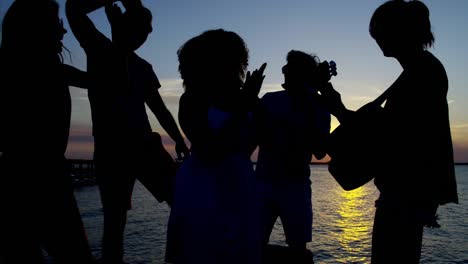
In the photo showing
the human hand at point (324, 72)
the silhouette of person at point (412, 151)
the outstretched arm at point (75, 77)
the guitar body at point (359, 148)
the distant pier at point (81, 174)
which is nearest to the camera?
the silhouette of person at point (412, 151)

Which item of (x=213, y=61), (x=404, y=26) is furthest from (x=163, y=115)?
Answer: (x=404, y=26)

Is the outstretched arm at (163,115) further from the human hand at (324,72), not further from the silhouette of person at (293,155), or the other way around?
the human hand at (324,72)

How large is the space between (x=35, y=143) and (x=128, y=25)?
136 cm

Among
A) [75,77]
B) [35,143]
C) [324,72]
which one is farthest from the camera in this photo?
[324,72]

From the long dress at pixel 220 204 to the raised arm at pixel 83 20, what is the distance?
116 cm

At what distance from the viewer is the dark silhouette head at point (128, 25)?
291cm

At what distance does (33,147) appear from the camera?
1993mm

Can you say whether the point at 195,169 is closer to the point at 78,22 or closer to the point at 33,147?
the point at 33,147

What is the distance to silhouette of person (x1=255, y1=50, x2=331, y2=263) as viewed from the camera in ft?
11.1

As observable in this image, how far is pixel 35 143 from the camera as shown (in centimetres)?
200

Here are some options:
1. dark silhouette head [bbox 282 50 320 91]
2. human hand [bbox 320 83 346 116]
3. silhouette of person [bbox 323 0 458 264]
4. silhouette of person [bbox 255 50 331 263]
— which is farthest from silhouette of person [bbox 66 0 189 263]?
silhouette of person [bbox 323 0 458 264]

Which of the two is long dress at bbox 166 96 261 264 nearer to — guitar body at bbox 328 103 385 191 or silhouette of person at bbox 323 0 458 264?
guitar body at bbox 328 103 385 191

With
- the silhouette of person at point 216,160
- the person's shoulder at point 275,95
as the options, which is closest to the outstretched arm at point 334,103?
the silhouette of person at point 216,160

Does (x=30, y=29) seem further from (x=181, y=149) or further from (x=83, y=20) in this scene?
(x=181, y=149)
